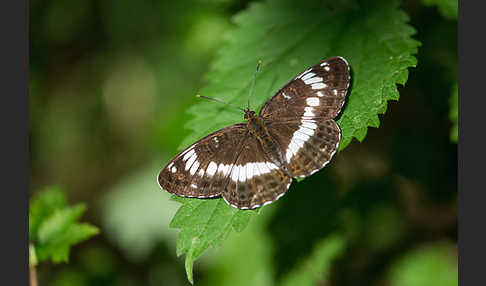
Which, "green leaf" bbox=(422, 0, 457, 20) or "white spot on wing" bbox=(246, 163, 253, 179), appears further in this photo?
"green leaf" bbox=(422, 0, 457, 20)

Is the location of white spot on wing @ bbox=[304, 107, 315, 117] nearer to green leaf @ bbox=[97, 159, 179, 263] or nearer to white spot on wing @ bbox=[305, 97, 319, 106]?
white spot on wing @ bbox=[305, 97, 319, 106]

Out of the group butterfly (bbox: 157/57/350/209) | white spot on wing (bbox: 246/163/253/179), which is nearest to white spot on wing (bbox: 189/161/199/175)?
butterfly (bbox: 157/57/350/209)

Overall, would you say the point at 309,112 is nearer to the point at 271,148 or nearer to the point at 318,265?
the point at 271,148

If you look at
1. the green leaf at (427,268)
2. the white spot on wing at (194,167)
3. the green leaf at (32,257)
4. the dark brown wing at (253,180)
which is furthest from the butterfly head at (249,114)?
the green leaf at (427,268)

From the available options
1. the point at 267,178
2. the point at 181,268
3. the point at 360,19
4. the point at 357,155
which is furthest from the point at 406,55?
the point at 181,268

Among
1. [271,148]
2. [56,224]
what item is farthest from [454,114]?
[56,224]

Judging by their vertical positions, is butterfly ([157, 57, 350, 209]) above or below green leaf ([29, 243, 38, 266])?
below

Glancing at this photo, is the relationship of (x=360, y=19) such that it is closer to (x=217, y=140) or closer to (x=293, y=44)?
(x=293, y=44)
